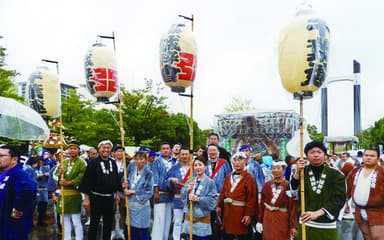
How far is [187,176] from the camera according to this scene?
712cm

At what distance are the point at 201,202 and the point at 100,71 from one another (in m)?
2.78

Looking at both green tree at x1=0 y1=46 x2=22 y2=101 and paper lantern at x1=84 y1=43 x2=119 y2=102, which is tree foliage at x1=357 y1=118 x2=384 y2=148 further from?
paper lantern at x1=84 y1=43 x2=119 y2=102

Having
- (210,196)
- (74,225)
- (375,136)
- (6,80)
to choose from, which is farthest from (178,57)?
(375,136)

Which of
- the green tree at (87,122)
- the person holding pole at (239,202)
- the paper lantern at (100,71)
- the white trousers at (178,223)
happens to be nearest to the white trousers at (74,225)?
the white trousers at (178,223)

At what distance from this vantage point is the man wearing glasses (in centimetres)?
527

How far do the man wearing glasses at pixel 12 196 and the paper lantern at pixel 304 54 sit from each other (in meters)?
3.57

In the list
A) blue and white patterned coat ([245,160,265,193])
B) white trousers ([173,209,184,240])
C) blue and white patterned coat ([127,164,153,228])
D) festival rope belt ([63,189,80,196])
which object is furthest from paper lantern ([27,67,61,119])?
blue and white patterned coat ([245,160,265,193])

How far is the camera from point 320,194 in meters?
4.96

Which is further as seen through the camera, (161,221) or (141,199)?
(161,221)

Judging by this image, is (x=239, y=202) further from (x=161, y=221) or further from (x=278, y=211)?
(x=161, y=221)

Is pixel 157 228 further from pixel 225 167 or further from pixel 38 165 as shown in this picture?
pixel 38 165

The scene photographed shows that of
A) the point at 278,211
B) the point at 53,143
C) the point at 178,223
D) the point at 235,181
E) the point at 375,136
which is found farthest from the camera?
the point at 375,136

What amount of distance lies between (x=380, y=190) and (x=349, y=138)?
38604 mm

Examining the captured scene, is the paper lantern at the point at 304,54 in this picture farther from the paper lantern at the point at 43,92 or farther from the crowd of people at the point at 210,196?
the paper lantern at the point at 43,92
